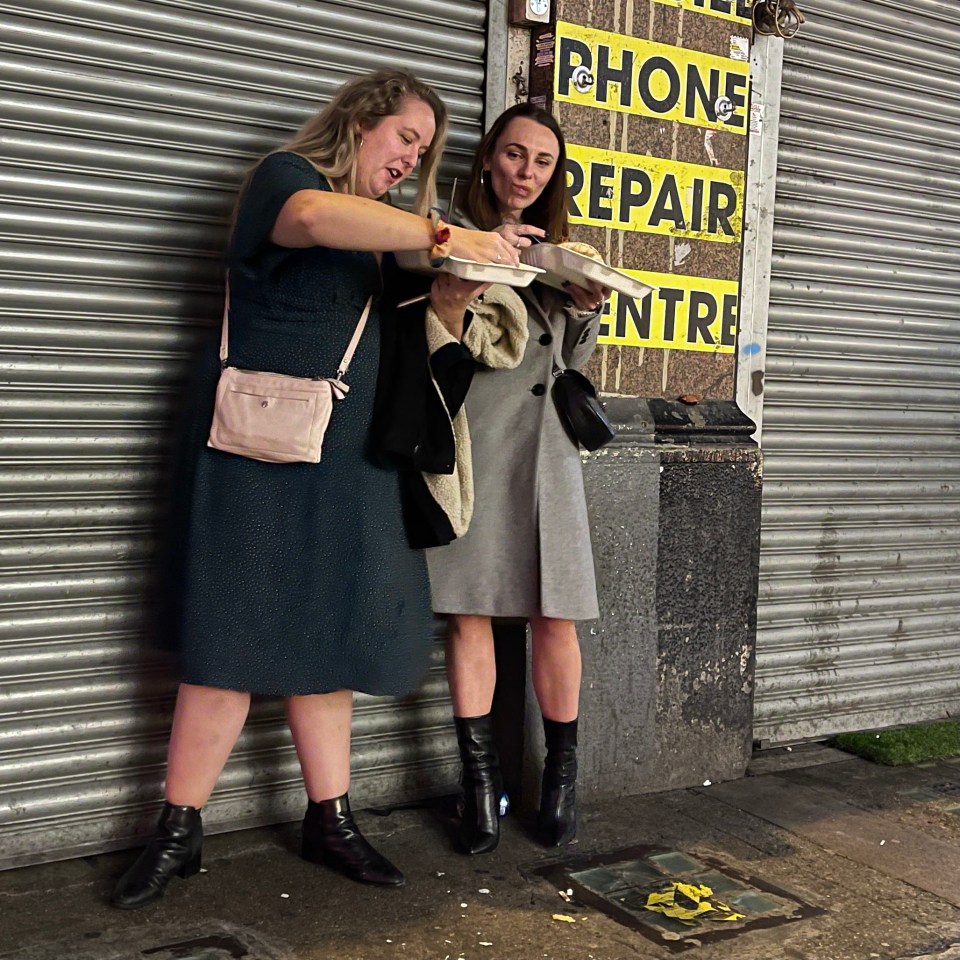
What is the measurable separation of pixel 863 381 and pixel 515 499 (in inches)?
88.4

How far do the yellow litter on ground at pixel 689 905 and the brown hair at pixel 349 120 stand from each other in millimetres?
2183

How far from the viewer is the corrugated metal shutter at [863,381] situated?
5.33 meters

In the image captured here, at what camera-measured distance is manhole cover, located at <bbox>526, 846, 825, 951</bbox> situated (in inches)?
139

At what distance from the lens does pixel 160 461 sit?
12.7 feet

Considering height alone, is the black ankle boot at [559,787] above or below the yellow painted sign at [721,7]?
below

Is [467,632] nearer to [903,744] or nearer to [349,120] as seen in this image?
[349,120]

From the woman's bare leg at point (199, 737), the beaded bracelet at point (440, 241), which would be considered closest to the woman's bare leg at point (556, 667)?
the woman's bare leg at point (199, 737)

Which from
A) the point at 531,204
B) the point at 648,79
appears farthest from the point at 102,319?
the point at 648,79

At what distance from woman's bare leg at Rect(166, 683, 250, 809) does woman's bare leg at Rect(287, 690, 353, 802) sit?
19 centimetres

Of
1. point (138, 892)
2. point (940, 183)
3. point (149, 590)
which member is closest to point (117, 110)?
point (149, 590)

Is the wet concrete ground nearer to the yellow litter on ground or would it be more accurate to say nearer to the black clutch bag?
the yellow litter on ground

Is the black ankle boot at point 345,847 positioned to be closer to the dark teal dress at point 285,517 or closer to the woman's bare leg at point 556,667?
the dark teal dress at point 285,517

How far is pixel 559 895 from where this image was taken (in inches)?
146

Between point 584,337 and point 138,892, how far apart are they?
2.08 metres
